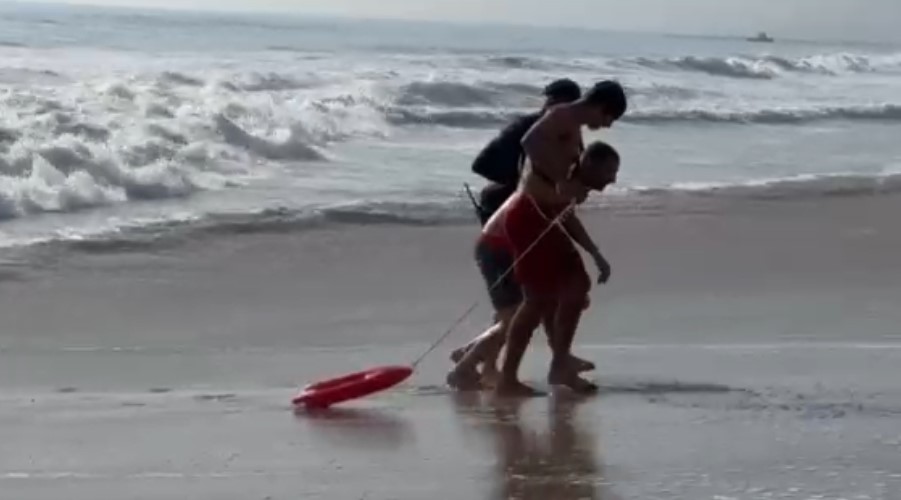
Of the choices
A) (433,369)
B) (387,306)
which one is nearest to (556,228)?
(433,369)

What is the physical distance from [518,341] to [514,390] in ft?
0.72

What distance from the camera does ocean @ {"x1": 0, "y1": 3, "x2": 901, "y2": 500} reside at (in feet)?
16.8

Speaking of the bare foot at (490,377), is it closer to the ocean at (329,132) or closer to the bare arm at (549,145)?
the bare arm at (549,145)

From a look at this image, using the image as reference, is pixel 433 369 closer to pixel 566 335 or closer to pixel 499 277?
pixel 499 277

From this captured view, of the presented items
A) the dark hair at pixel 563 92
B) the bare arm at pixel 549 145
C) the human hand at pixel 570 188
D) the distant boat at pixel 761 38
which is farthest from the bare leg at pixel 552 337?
the distant boat at pixel 761 38

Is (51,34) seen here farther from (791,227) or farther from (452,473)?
(452,473)

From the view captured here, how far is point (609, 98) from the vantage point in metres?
6.33

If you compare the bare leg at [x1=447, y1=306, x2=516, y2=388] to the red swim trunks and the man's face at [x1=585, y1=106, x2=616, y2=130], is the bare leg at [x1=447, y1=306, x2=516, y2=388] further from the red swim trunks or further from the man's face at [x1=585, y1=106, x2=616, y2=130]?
the man's face at [x1=585, y1=106, x2=616, y2=130]

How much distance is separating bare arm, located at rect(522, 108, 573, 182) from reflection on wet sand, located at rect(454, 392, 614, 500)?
0.90m

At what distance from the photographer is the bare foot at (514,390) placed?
21.6 ft

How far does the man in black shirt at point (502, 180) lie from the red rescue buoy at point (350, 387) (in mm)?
422

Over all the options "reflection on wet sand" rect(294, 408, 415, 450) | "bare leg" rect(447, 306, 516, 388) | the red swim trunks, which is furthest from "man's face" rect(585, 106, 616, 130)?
"reflection on wet sand" rect(294, 408, 415, 450)

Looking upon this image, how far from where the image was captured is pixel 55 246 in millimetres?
10648

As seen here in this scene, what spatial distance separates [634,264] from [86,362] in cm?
437
